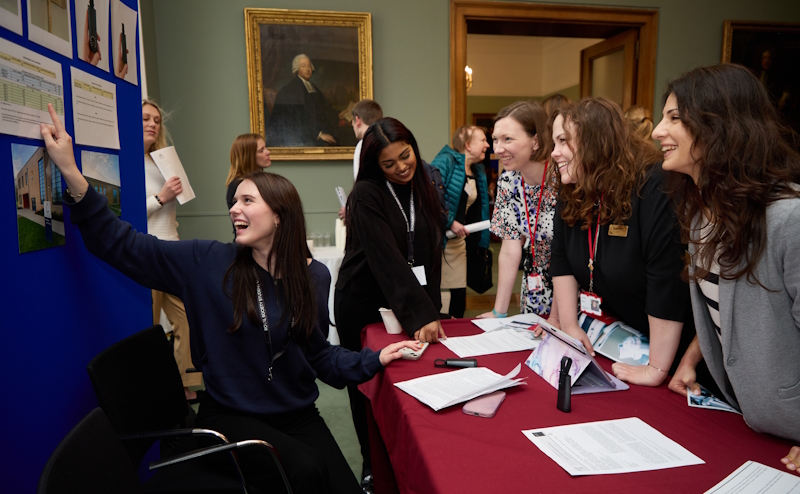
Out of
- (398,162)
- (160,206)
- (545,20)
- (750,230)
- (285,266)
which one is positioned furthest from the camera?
(545,20)

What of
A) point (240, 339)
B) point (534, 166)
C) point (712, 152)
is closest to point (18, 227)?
point (240, 339)

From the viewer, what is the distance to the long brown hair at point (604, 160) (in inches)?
59.7

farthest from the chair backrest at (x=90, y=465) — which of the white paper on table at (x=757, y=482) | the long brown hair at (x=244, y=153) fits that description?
the long brown hair at (x=244, y=153)

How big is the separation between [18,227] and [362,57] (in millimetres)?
3909

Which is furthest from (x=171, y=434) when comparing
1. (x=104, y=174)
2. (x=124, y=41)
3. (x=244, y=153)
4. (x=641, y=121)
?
(x=641, y=121)

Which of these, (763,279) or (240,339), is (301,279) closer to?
(240,339)

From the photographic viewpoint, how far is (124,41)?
66.2 inches

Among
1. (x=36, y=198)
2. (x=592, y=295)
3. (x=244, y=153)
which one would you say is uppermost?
(x=244, y=153)

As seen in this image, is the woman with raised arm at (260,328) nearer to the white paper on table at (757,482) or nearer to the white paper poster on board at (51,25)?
the white paper poster on board at (51,25)

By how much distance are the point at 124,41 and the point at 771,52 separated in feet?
20.5

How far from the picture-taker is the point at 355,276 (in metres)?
2.14

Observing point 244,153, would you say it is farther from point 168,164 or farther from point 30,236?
point 30,236

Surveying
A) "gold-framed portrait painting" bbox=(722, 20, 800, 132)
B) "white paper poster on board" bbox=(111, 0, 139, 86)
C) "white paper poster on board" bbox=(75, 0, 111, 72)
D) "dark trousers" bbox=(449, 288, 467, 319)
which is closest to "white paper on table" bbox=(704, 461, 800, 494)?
"white paper poster on board" bbox=(75, 0, 111, 72)

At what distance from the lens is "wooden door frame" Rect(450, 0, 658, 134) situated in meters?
4.84
